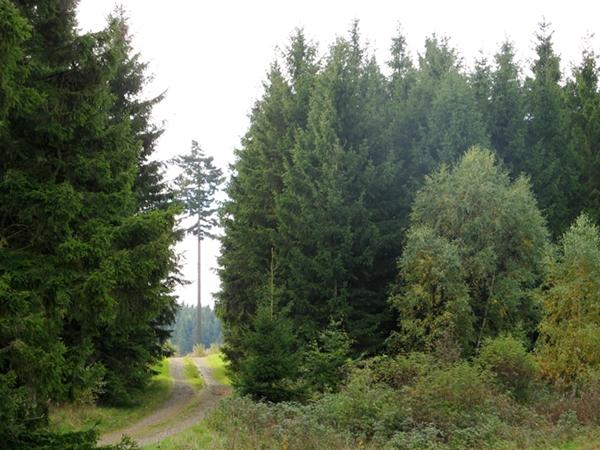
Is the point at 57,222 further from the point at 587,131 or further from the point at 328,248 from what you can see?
the point at 587,131

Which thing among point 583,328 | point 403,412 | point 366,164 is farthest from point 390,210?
point 403,412

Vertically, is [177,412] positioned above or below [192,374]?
below

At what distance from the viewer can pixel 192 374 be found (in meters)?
36.3

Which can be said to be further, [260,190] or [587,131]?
[587,131]

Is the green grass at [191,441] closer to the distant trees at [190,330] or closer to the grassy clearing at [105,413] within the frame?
the grassy clearing at [105,413]

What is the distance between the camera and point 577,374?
78.6 ft

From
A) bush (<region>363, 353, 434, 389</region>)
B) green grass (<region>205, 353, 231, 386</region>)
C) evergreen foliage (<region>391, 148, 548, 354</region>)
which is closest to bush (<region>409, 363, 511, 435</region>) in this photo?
bush (<region>363, 353, 434, 389</region>)

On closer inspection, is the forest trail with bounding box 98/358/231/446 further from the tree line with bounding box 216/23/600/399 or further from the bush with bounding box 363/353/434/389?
the bush with bounding box 363/353/434/389

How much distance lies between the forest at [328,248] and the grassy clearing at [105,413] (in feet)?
1.94

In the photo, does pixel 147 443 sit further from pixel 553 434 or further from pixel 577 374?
pixel 577 374

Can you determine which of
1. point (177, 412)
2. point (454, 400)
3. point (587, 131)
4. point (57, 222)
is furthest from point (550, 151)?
point (57, 222)

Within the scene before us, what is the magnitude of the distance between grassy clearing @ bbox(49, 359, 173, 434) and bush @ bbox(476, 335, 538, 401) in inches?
514

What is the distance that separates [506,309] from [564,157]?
1585 cm

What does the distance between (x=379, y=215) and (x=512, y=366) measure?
406 inches
